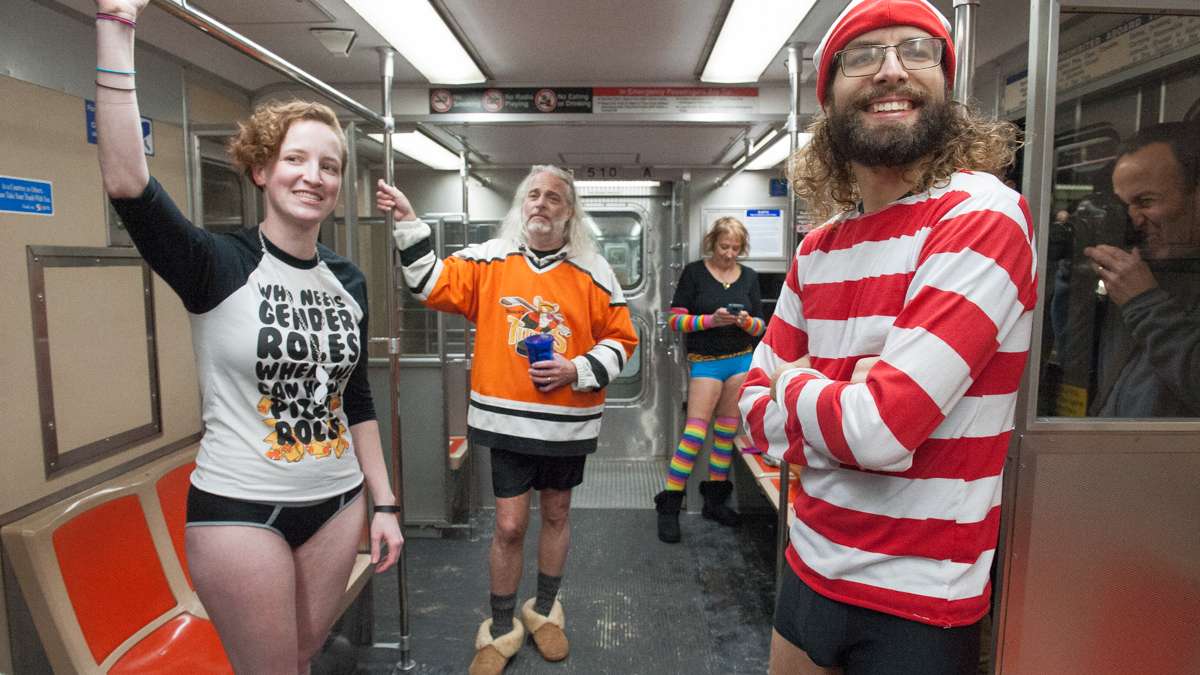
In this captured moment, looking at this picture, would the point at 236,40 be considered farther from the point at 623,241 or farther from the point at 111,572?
the point at 623,241

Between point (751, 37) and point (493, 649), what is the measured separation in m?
2.80

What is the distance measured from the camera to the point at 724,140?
429 cm

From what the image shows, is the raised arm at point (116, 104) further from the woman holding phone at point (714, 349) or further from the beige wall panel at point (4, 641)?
the woman holding phone at point (714, 349)

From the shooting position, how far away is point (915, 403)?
3.67 ft

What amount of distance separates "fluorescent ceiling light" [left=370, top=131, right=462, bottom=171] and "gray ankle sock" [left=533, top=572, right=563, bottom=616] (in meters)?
2.47

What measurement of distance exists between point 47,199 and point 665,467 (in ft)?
14.6

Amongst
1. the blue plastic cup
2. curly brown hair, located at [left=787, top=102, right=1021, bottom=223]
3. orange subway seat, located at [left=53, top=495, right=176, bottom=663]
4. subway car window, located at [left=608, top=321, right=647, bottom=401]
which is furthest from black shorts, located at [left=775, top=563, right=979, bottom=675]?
subway car window, located at [left=608, top=321, right=647, bottom=401]

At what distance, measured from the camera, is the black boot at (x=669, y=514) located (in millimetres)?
4262

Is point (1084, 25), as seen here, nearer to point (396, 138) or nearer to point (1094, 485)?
point (1094, 485)

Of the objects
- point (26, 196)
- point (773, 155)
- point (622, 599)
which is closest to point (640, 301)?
point (773, 155)

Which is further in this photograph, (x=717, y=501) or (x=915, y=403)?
(x=717, y=501)

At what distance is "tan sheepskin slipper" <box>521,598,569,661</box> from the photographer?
2.92 m

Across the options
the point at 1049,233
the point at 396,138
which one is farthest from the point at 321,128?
the point at 396,138

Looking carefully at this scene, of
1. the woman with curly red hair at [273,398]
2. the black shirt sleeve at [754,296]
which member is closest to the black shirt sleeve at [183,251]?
the woman with curly red hair at [273,398]
